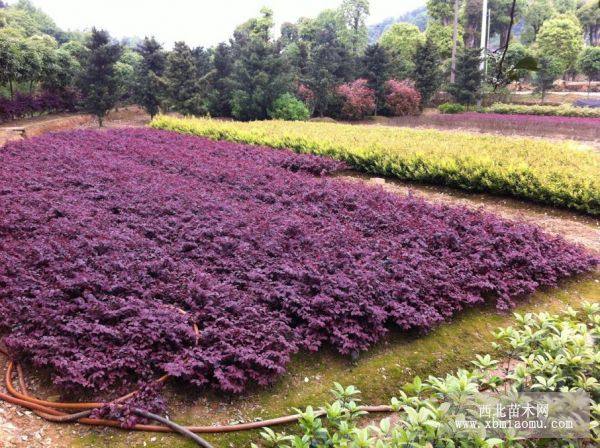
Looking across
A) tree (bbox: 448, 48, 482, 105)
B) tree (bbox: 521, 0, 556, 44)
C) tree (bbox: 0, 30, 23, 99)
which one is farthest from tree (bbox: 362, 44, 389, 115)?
tree (bbox: 521, 0, 556, 44)

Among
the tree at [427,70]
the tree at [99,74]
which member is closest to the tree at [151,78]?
the tree at [99,74]

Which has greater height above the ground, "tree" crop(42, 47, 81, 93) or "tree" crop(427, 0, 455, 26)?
"tree" crop(427, 0, 455, 26)

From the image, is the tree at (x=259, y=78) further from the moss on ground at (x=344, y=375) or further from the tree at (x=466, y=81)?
the moss on ground at (x=344, y=375)

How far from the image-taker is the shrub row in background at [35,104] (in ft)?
54.2

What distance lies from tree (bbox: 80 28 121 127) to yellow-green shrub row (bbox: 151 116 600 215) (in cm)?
901

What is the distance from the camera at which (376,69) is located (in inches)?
875

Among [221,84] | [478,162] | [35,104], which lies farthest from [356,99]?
[478,162]

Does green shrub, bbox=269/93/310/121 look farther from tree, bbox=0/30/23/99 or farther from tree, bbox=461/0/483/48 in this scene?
tree, bbox=461/0/483/48

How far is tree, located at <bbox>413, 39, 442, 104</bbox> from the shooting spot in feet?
77.2

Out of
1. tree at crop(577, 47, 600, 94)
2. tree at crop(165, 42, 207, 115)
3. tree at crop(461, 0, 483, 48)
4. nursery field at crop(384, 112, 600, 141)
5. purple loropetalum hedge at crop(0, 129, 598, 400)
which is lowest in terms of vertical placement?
purple loropetalum hedge at crop(0, 129, 598, 400)

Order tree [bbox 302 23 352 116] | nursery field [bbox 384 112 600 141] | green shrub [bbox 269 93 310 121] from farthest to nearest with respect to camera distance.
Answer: tree [bbox 302 23 352 116], green shrub [bbox 269 93 310 121], nursery field [bbox 384 112 600 141]

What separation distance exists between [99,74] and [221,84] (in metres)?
5.23

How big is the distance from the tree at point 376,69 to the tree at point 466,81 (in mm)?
3924

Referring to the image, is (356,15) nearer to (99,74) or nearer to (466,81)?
(466,81)
